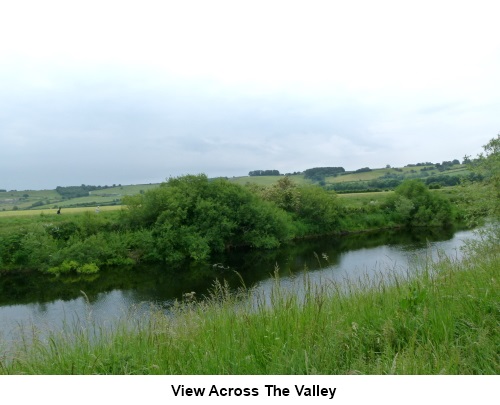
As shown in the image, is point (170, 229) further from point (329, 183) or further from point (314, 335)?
point (329, 183)

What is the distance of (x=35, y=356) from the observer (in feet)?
11.7

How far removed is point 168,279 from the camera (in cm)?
3097

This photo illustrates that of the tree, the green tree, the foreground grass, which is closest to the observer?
the foreground grass

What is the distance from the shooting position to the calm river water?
22.9m

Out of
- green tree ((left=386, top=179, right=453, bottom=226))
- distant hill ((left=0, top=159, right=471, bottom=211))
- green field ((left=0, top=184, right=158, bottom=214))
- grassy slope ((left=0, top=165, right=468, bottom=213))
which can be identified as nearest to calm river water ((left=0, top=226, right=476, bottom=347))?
green tree ((left=386, top=179, right=453, bottom=226))

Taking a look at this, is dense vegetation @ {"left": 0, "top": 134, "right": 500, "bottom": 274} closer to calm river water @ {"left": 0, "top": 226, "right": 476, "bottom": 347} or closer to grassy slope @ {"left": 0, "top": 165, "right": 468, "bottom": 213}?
calm river water @ {"left": 0, "top": 226, "right": 476, "bottom": 347}

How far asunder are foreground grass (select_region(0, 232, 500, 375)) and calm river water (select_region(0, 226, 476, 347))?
47.8 feet

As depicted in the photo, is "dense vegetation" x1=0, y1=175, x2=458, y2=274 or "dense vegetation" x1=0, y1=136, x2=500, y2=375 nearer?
"dense vegetation" x1=0, y1=136, x2=500, y2=375

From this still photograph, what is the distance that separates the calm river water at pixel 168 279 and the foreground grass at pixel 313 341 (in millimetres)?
14560

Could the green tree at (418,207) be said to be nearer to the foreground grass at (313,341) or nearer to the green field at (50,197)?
the green field at (50,197)

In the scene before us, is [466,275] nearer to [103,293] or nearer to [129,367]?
[129,367]

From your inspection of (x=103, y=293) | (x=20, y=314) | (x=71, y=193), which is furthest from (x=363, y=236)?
(x=71, y=193)

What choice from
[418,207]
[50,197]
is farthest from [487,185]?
[50,197]

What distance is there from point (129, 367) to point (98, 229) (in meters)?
39.3
